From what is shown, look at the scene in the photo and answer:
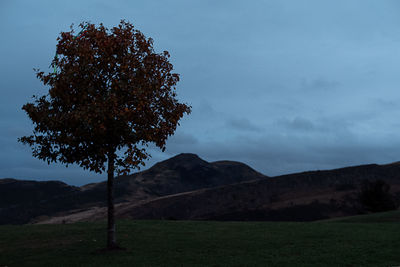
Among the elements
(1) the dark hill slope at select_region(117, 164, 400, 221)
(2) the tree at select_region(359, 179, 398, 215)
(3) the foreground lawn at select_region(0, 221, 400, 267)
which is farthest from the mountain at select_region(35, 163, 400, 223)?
(3) the foreground lawn at select_region(0, 221, 400, 267)

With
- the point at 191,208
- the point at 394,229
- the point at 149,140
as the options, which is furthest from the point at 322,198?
the point at 149,140

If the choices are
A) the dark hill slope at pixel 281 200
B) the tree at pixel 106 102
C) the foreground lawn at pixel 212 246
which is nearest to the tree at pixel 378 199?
the dark hill slope at pixel 281 200

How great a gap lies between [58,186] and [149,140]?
79.8 meters

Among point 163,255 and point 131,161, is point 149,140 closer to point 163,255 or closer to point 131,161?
point 131,161

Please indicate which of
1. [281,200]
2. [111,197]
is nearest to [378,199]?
[281,200]

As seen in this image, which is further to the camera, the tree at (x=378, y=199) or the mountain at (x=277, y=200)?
the mountain at (x=277, y=200)

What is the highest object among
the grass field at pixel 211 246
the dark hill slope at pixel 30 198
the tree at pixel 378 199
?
the dark hill slope at pixel 30 198

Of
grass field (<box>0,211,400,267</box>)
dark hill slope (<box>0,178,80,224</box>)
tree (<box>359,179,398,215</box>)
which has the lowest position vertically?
grass field (<box>0,211,400,267</box>)

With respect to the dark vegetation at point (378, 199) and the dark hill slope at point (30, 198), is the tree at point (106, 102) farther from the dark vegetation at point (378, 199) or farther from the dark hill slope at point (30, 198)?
the dark hill slope at point (30, 198)

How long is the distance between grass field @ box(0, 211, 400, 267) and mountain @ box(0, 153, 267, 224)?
43376 millimetres

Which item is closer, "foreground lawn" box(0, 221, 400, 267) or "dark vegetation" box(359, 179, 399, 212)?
"foreground lawn" box(0, 221, 400, 267)

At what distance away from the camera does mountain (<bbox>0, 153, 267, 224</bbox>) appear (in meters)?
68.2

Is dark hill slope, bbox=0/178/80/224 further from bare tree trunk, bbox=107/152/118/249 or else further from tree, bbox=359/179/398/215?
bare tree trunk, bbox=107/152/118/249

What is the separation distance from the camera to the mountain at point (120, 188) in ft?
224
